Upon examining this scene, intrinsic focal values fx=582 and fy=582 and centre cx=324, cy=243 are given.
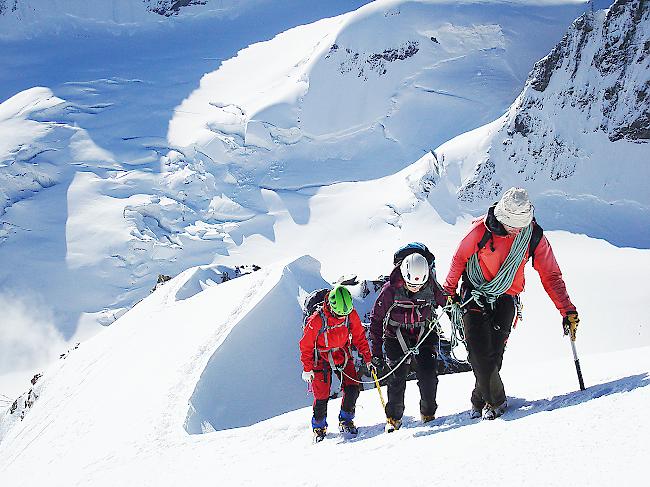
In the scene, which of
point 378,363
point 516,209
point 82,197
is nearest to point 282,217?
point 82,197

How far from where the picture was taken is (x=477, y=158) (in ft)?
92.9

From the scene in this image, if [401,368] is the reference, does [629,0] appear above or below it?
above

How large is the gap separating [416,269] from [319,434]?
182 cm

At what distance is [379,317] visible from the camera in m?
4.59

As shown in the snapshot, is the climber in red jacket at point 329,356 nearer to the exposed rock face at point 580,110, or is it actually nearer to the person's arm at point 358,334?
the person's arm at point 358,334

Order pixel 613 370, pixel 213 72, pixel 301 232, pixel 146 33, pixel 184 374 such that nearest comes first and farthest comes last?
pixel 613 370 → pixel 184 374 → pixel 301 232 → pixel 213 72 → pixel 146 33

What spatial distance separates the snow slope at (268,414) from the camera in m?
2.78

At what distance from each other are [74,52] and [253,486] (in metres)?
74.3

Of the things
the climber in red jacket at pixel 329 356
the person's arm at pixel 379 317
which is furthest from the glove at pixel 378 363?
the climber in red jacket at pixel 329 356

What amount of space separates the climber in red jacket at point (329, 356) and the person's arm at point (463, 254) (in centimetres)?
Answer: 116

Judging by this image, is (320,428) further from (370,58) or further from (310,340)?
(370,58)

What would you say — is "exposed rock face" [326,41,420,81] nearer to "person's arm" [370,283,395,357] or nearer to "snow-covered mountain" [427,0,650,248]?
"snow-covered mountain" [427,0,650,248]

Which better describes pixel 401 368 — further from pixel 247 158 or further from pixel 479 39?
pixel 479 39

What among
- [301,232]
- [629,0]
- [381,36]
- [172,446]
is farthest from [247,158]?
[172,446]
